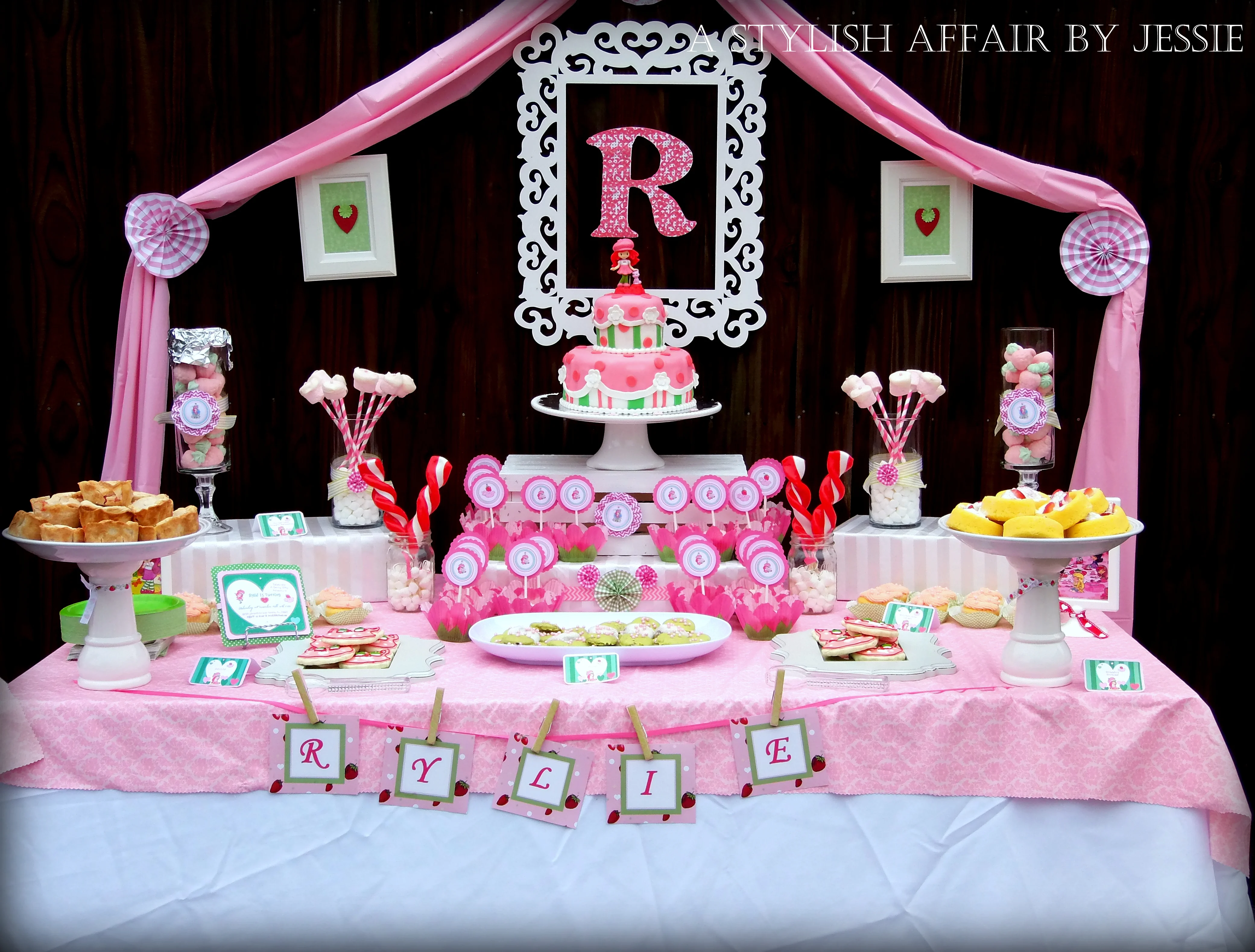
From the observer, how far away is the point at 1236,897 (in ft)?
8.32

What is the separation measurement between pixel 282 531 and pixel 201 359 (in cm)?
46

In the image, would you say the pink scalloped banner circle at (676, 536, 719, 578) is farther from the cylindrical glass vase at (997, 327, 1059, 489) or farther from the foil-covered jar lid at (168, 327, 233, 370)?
the foil-covered jar lid at (168, 327, 233, 370)

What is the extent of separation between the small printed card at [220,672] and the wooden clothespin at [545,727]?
629 millimetres

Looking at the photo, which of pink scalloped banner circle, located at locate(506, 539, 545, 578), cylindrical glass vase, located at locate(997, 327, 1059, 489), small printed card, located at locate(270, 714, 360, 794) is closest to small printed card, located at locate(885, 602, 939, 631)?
cylindrical glass vase, located at locate(997, 327, 1059, 489)

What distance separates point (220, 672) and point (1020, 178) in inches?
90.5

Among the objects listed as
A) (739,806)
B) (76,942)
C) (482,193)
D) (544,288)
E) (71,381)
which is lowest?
(76,942)

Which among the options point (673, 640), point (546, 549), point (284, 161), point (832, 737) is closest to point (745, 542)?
point (673, 640)

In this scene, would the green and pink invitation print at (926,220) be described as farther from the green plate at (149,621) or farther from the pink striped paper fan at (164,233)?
the green plate at (149,621)

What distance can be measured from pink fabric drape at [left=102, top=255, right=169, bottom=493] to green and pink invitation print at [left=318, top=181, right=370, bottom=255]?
0.45 meters

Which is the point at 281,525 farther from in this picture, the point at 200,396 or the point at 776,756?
the point at 776,756

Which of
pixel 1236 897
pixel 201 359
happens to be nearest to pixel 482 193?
pixel 201 359

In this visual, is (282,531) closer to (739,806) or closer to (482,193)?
(482,193)

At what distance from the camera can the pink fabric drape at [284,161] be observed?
10.9 feet

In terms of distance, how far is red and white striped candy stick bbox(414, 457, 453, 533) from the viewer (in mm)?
3078
